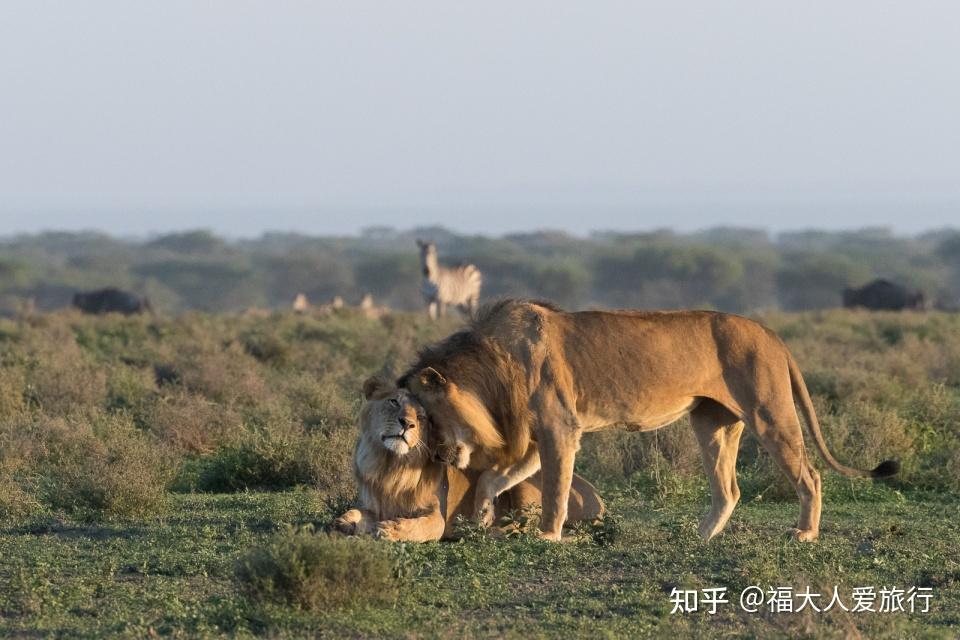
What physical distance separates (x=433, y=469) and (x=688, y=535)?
5.22ft

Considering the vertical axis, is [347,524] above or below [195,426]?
above

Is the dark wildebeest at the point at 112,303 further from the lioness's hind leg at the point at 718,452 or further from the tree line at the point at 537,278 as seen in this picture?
the tree line at the point at 537,278

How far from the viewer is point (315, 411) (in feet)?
43.4

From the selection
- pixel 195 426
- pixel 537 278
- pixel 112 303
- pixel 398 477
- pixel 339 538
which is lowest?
pixel 537 278

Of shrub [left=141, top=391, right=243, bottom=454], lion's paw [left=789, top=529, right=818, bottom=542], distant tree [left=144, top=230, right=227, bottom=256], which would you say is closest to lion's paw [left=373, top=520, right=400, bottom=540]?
lion's paw [left=789, top=529, right=818, bottom=542]

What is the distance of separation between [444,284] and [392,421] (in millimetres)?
22946

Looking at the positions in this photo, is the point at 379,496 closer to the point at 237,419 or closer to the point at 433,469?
the point at 433,469

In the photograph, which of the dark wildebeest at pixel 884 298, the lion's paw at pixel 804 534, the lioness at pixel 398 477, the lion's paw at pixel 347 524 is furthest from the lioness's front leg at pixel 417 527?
the dark wildebeest at pixel 884 298

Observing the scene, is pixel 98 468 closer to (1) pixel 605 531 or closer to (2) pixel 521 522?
(2) pixel 521 522

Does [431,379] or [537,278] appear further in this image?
[537,278]

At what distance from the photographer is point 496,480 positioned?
28.5ft

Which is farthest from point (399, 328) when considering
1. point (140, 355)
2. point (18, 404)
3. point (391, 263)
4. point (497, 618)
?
point (391, 263)

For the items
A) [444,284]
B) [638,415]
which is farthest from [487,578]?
[444,284]

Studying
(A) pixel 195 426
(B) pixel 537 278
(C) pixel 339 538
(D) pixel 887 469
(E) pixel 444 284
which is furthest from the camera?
(B) pixel 537 278
